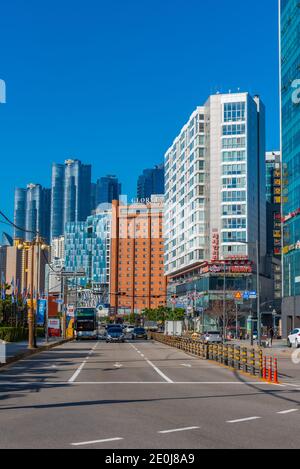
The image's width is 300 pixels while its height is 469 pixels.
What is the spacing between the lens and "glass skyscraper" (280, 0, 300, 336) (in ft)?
275

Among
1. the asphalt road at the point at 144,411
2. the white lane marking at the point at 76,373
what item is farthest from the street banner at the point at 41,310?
the asphalt road at the point at 144,411

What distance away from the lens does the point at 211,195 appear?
122 meters

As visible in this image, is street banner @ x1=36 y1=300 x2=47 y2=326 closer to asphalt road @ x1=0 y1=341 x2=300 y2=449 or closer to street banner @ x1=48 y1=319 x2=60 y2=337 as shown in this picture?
street banner @ x1=48 y1=319 x2=60 y2=337


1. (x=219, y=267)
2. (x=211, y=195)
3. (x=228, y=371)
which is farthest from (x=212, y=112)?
(x=228, y=371)

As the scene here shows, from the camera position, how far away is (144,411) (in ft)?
48.9

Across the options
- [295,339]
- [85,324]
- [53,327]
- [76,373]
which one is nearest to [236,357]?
→ [76,373]

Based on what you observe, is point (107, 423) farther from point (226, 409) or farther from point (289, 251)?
point (289, 251)

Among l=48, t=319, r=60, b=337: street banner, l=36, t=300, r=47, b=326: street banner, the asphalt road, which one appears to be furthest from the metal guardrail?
l=48, t=319, r=60, b=337: street banner

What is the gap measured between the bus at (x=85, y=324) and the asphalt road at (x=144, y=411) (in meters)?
54.4

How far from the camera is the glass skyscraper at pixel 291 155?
83.9 metres

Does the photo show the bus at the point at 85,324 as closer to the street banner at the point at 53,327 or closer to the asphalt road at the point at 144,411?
the street banner at the point at 53,327

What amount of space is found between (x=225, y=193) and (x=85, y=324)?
48071 mm

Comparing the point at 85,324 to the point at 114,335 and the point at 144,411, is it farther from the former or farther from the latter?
the point at 144,411

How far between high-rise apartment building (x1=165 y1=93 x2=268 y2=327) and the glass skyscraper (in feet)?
96.4
